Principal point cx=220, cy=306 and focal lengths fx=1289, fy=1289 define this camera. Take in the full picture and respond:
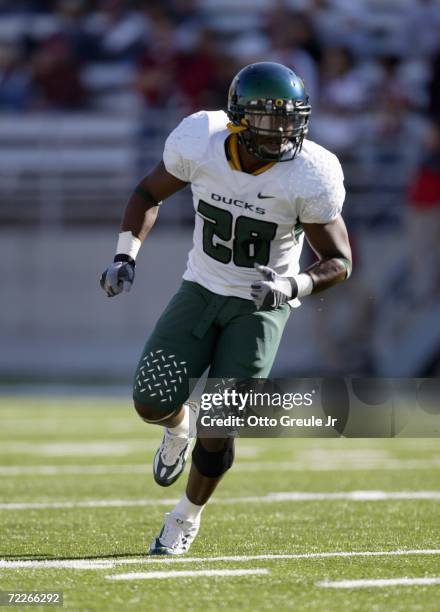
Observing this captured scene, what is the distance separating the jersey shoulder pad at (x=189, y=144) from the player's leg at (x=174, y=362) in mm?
384

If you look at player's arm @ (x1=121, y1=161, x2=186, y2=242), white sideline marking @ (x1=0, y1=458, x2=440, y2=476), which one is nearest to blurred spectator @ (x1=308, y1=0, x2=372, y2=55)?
white sideline marking @ (x1=0, y1=458, x2=440, y2=476)

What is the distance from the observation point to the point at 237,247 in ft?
13.7

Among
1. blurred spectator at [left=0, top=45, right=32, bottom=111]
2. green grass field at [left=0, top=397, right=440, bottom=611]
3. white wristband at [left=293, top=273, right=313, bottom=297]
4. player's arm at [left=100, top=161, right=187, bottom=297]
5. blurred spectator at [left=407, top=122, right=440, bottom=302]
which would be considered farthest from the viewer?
blurred spectator at [left=0, top=45, right=32, bottom=111]

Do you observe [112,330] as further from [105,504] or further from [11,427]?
[105,504]

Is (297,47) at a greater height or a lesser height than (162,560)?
lesser

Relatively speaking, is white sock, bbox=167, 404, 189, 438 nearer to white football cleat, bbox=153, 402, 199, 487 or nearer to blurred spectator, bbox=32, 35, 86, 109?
white football cleat, bbox=153, 402, 199, 487

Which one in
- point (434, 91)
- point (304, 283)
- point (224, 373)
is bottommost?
point (434, 91)

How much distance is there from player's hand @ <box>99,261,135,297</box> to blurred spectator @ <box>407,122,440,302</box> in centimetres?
610

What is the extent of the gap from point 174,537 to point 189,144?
126cm

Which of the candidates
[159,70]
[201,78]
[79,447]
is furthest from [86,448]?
[159,70]

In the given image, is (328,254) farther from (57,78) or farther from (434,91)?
(57,78)

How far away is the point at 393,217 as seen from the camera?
1155 centimetres

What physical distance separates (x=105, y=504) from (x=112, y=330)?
6940 mm

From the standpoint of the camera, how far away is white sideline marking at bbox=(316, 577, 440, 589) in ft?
11.3
